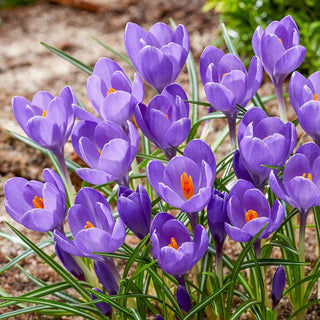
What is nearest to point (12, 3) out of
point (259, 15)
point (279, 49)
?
point (259, 15)

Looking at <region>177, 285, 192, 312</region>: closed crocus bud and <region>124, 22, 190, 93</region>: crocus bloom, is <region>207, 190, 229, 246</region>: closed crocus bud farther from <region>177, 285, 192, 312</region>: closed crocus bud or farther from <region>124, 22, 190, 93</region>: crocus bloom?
<region>124, 22, 190, 93</region>: crocus bloom

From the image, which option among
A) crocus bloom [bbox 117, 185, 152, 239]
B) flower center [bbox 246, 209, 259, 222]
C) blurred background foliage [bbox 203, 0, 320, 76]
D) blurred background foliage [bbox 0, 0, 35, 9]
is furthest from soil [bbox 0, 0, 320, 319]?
flower center [bbox 246, 209, 259, 222]

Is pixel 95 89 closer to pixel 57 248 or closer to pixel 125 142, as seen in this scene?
pixel 125 142

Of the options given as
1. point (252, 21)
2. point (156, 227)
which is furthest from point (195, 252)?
point (252, 21)

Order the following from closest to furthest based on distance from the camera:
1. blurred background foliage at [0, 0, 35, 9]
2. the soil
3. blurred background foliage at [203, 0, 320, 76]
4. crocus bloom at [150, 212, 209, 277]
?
1. crocus bloom at [150, 212, 209, 277]
2. the soil
3. blurred background foliage at [203, 0, 320, 76]
4. blurred background foliage at [0, 0, 35, 9]

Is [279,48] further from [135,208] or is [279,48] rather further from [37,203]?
[37,203]
